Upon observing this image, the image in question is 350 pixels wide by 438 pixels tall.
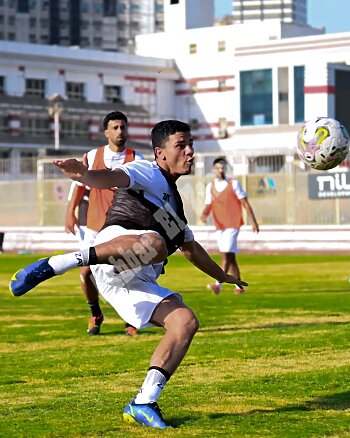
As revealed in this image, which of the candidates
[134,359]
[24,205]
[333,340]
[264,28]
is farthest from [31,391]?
[264,28]

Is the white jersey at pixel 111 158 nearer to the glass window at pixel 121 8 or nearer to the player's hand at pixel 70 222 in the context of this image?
the player's hand at pixel 70 222

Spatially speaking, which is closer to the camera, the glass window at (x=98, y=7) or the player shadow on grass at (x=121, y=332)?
the player shadow on grass at (x=121, y=332)

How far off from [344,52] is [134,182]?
7692 cm

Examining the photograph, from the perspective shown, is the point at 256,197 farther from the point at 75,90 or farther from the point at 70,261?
the point at 75,90

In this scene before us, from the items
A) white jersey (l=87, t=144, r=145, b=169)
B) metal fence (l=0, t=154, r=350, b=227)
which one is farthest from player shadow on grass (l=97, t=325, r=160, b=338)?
metal fence (l=0, t=154, r=350, b=227)

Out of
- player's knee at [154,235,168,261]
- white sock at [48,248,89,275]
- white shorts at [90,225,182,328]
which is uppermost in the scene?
player's knee at [154,235,168,261]

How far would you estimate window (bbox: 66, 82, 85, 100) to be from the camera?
87438 millimetres

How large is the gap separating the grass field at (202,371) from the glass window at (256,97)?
216 ft

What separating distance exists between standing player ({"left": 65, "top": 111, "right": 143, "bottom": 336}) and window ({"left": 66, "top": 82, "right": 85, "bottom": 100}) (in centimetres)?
7218

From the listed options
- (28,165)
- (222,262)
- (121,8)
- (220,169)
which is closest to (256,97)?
(28,165)

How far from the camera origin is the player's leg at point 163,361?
8.44m

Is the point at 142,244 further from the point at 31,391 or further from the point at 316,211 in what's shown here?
the point at 316,211

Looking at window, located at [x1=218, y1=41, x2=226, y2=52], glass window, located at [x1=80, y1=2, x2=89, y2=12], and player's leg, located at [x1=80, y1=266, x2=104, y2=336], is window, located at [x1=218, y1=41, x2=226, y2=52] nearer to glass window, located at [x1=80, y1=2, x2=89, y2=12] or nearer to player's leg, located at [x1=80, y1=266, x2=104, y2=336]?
player's leg, located at [x1=80, y1=266, x2=104, y2=336]

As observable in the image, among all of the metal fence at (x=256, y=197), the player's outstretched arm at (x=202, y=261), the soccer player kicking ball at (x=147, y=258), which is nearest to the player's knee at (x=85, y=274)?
the player's outstretched arm at (x=202, y=261)
